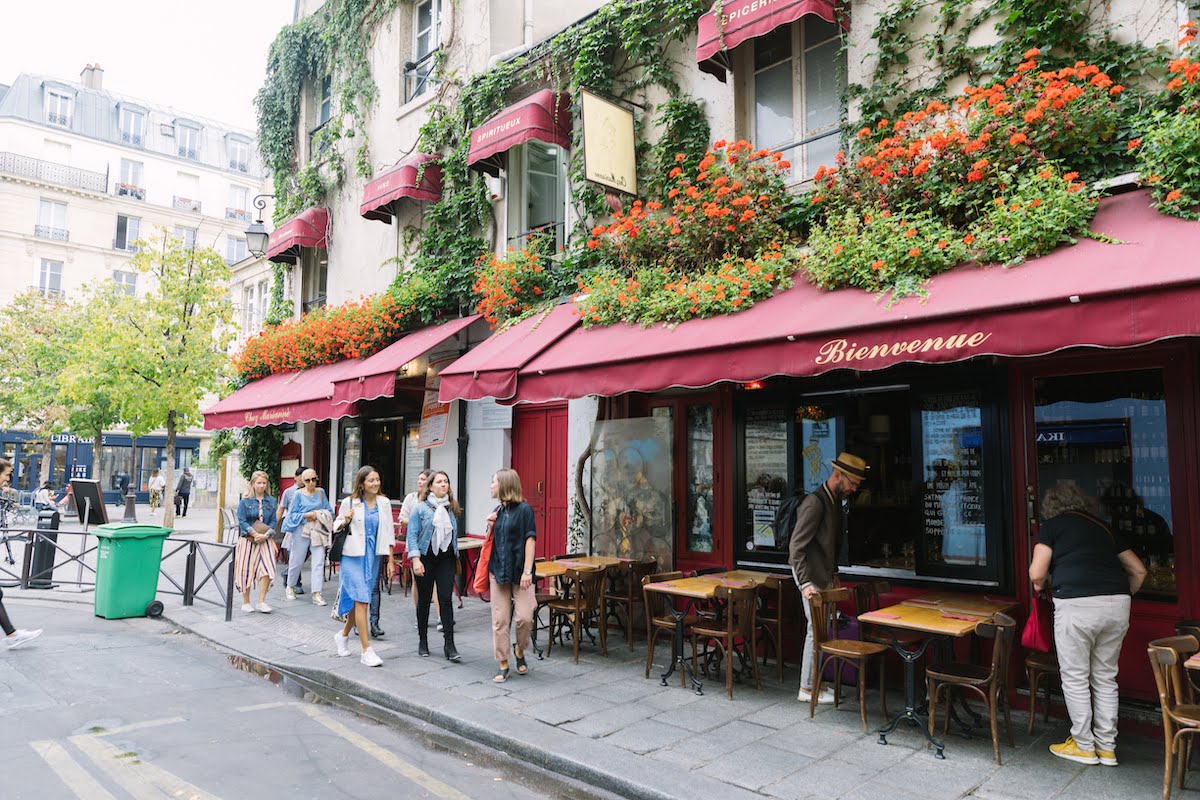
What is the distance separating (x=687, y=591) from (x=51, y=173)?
139 feet

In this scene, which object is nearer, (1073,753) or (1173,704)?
(1173,704)

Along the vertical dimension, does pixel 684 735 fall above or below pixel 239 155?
below

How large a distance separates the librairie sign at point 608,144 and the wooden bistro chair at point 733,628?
4.47 m

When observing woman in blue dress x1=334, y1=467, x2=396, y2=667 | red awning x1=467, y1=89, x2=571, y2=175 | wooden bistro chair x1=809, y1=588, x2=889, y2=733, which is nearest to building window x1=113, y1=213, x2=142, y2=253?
red awning x1=467, y1=89, x2=571, y2=175

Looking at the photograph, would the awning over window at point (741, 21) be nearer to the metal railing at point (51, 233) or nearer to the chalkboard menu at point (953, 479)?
the chalkboard menu at point (953, 479)

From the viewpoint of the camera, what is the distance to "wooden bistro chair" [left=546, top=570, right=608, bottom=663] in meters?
7.02

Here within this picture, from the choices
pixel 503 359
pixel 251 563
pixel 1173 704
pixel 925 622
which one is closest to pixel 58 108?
pixel 251 563

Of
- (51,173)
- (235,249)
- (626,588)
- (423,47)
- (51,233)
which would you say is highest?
(51,173)

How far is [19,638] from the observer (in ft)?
23.7

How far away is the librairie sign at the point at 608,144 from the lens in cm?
807

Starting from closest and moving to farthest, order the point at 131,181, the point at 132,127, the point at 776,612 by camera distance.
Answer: the point at 776,612 → the point at 131,181 → the point at 132,127

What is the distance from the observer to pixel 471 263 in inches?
430

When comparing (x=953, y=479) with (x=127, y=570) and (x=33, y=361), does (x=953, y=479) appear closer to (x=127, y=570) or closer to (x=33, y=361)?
(x=127, y=570)

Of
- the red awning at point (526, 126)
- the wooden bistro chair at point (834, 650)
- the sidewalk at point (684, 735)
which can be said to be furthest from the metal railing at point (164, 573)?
the wooden bistro chair at point (834, 650)
